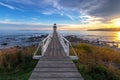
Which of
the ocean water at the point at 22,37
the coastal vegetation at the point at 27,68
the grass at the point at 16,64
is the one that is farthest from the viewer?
the ocean water at the point at 22,37

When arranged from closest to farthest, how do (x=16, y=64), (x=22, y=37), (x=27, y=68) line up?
1. (x=27, y=68)
2. (x=16, y=64)
3. (x=22, y=37)

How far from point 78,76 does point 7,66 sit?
4424 mm

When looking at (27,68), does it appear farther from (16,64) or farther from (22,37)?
(22,37)

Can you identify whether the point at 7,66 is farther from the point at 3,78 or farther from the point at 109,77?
the point at 109,77

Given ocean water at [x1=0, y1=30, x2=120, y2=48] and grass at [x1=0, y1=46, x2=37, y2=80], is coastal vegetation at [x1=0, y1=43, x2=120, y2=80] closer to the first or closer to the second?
grass at [x1=0, y1=46, x2=37, y2=80]

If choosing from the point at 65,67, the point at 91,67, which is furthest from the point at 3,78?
the point at 91,67

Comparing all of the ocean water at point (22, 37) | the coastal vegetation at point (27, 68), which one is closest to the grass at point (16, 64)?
the coastal vegetation at point (27, 68)

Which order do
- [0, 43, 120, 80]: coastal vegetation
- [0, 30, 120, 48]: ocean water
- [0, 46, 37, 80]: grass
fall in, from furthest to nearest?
[0, 30, 120, 48]: ocean water, [0, 46, 37, 80]: grass, [0, 43, 120, 80]: coastal vegetation

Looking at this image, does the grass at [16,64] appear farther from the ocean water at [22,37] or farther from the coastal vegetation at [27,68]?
the ocean water at [22,37]

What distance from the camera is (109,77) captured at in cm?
629

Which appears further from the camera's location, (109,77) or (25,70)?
(25,70)

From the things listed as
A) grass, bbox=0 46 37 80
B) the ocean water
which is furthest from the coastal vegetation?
the ocean water

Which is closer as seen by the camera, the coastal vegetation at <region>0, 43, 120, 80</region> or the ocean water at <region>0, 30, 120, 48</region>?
the coastal vegetation at <region>0, 43, 120, 80</region>

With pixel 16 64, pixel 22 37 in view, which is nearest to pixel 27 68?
pixel 16 64
